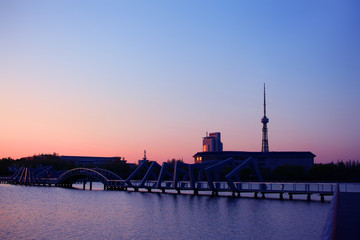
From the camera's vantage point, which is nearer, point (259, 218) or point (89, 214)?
point (259, 218)

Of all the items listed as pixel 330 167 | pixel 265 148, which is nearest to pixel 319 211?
pixel 330 167

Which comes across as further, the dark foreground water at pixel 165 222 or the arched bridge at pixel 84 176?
the arched bridge at pixel 84 176

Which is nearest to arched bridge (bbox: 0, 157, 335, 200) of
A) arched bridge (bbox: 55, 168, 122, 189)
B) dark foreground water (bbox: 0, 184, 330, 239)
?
arched bridge (bbox: 55, 168, 122, 189)

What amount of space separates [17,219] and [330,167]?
429 feet

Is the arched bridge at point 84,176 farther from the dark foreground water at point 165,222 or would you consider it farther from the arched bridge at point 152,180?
the dark foreground water at point 165,222

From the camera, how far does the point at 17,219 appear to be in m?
39.0

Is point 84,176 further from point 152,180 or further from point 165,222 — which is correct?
point 165,222

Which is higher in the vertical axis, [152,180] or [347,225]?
[347,225]

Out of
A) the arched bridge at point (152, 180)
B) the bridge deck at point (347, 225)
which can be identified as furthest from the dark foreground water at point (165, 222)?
the arched bridge at point (152, 180)

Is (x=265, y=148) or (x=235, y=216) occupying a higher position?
(x=265, y=148)

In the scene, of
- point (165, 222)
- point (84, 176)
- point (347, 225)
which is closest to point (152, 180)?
point (84, 176)

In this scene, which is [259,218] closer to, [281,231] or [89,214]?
[281,231]

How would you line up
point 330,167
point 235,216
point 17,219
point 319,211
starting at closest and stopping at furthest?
point 17,219
point 235,216
point 319,211
point 330,167

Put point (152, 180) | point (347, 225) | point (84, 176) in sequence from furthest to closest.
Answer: point (84, 176), point (152, 180), point (347, 225)
